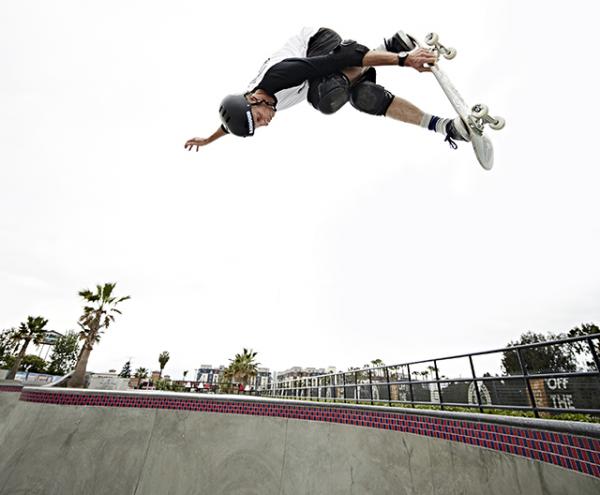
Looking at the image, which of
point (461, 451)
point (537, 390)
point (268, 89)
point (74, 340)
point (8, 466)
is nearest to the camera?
point (268, 89)

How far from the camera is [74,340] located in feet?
206

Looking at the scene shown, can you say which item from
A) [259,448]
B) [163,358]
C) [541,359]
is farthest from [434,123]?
[163,358]

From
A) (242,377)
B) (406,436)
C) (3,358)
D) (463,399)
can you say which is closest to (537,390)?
(463,399)

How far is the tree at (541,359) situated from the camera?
6.04 meters

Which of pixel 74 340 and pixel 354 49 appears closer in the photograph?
pixel 354 49

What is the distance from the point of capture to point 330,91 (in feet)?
8.01

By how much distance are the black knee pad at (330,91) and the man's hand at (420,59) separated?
0.51 metres

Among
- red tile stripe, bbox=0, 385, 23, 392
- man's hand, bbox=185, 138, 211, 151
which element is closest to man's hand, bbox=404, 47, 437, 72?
man's hand, bbox=185, 138, 211, 151

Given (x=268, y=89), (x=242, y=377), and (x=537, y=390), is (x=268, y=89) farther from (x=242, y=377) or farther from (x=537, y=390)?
(x=242, y=377)

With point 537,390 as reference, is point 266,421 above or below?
below

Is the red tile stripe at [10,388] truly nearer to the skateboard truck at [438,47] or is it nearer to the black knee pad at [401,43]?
the black knee pad at [401,43]

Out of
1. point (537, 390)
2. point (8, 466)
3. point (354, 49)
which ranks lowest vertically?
point (8, 466)

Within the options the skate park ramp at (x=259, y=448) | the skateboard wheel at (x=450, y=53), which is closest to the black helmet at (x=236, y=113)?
the skateboard wheel at (x=450, y=53)

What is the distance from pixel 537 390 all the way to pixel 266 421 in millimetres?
4302
